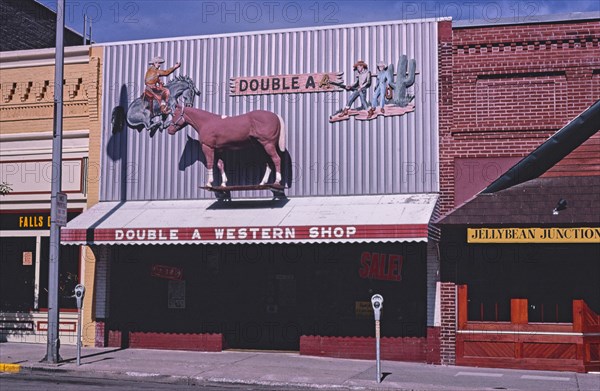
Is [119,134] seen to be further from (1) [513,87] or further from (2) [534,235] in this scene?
(2) [534,235]

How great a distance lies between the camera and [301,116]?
1959cm

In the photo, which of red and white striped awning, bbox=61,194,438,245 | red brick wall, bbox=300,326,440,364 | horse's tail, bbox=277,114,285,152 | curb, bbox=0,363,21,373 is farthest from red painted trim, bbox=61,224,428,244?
curb, bbox=0,363,21,373

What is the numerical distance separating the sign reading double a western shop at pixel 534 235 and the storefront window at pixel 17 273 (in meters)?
11.3

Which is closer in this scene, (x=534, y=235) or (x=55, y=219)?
(x=534, y=235)

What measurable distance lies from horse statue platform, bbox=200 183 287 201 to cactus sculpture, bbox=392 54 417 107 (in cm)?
338

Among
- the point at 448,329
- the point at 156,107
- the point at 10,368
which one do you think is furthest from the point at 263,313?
the point at 10,368

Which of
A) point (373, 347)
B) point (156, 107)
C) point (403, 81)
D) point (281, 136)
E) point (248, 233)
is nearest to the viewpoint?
point (248, 233)

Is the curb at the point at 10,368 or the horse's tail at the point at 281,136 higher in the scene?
the horse's tail at the point at 281,136

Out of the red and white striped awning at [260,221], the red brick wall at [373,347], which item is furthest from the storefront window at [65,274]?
the red brick wall at [373,347]

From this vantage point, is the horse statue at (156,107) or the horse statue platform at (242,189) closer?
the horse statue platform at (242,189)

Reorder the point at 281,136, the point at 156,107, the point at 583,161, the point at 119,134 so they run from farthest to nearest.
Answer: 1. the point at 119,134
2. the point at 156,107
3. the point at 281,136
4. the point at 583,161

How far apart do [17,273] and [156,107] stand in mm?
5710

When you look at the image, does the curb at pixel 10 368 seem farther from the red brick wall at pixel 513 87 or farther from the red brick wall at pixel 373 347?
the red brick wall at pixel 513 87

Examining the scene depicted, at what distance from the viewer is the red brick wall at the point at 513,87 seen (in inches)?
711
